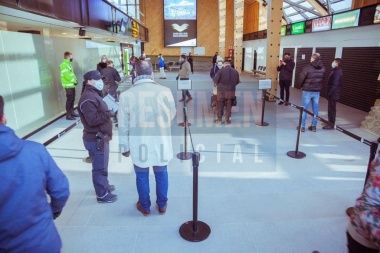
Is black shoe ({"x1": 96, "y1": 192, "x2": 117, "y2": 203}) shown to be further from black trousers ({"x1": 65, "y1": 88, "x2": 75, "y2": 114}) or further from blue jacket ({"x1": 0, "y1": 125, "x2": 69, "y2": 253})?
black trousers ({"x1": 65, "y1": 88, "x2": 75, "y2": 114})

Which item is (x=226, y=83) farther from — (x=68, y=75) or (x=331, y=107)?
(x=68, y=75)

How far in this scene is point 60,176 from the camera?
1600 millimetres

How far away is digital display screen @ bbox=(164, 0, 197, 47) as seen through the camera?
77.0 feet

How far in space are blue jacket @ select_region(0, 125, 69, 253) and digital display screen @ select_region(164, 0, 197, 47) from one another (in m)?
23.8

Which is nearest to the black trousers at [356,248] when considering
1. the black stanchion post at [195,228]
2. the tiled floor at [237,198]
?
the tiled floor at [237,198]

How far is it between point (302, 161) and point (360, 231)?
10.3 ft

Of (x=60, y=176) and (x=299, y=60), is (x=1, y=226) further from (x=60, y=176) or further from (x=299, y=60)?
(x=299, y=60)

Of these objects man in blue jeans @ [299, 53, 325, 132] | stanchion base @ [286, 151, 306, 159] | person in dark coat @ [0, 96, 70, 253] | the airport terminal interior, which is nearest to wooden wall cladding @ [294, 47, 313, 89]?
the airport terminal interior

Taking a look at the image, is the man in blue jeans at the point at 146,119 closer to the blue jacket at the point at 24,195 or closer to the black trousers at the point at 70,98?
the blue jacket at the point at 24,195

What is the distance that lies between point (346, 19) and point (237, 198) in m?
8.14

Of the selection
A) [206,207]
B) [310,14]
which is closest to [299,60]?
Answer: [310,14]

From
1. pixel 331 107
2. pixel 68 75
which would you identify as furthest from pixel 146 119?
pixel 331 107

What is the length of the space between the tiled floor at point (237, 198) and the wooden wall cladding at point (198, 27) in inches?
769

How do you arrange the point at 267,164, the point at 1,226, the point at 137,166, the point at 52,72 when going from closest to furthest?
1. the point at 1,226
2. the point at 137,166
3. the point at 267,164
4. the point at 52,72
